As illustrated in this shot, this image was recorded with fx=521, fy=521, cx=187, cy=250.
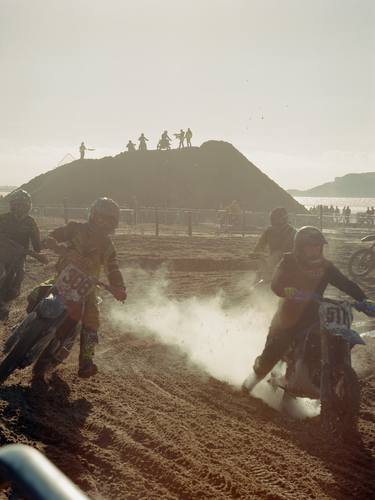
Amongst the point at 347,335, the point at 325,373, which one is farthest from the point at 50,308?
the point at 347,335

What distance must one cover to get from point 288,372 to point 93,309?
2292mm

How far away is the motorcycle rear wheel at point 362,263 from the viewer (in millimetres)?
15609

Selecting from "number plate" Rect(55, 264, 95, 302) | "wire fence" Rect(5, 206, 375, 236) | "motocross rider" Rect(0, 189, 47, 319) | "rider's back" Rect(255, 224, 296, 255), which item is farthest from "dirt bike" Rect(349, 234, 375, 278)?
"wire fence" Rect(5, 206, 375, 236)

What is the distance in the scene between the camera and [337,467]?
163 inches

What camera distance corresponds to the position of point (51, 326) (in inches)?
210

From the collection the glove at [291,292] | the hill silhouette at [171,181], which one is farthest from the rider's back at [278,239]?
the hill silhouette at [171,181]

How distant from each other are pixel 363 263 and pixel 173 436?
493 inches

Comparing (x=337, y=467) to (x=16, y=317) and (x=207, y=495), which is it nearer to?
(x=207, y=495)

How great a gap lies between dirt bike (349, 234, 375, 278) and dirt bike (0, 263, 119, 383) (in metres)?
11.6

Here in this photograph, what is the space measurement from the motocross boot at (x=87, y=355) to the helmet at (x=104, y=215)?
123 cm

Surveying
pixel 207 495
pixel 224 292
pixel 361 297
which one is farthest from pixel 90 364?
pixel 224 292

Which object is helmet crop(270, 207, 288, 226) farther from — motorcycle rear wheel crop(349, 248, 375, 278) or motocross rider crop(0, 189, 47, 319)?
motorcycle rear wheel crop(349, 248, 375, 278)

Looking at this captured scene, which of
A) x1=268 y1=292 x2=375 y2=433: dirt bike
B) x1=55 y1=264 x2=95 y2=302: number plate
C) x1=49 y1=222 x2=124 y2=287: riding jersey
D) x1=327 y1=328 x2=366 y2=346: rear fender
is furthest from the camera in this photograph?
x1=49 y1=222 x2=124 y2=287: riding jersey

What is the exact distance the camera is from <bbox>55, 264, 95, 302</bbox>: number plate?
18.3 ft
